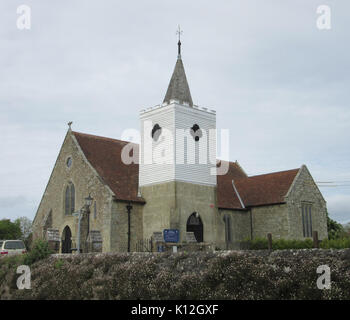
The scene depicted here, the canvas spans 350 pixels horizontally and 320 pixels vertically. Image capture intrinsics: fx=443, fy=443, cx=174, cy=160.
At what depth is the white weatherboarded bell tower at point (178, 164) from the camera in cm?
2931

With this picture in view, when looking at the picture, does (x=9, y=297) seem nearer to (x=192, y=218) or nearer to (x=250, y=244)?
(x=192, y=218)

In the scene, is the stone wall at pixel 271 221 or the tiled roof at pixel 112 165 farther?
the stone wall at pixel 271 221

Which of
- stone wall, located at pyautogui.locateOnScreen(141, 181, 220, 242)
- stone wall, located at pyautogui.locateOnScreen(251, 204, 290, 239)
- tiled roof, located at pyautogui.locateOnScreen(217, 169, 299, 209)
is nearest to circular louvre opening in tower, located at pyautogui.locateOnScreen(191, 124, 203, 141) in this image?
stone wall, located at pyautogui.locateOnScreen(141, 181, 220, 242)

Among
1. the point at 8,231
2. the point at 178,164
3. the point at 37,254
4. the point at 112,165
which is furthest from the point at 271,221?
the point at 8,231

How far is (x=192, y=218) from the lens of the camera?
3009 cm

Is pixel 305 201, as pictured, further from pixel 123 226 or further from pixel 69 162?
pixel 69 162

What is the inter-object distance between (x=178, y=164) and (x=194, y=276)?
15.0m

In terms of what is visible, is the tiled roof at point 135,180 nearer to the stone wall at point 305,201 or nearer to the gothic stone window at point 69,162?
the stone wall at point 305,201

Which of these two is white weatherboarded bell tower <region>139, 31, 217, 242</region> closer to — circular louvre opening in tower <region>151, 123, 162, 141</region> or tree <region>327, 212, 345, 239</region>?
circular louvre opening in tower <region>151, 123, 162, 141</region>

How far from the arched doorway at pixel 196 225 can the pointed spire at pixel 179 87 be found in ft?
25.8

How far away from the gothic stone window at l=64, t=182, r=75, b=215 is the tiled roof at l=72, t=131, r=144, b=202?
299 centimetres

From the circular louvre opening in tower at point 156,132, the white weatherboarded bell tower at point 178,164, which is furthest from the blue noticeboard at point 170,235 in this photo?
the circular louvre opening in tower at point 156,132

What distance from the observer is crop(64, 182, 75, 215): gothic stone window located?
107 ft

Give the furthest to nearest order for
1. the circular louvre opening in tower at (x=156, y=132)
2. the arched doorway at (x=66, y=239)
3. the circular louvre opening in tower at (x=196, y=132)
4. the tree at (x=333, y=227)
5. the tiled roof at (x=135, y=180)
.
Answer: the tree at (x=333, y=227) → the arched doorway at (x=66, y=239) → the tiled roof at (x=135, y=180) → the circular louvre opening in tower at (x=156, y=132) → the circular louvre opening in tower at (x=196, y=132)
